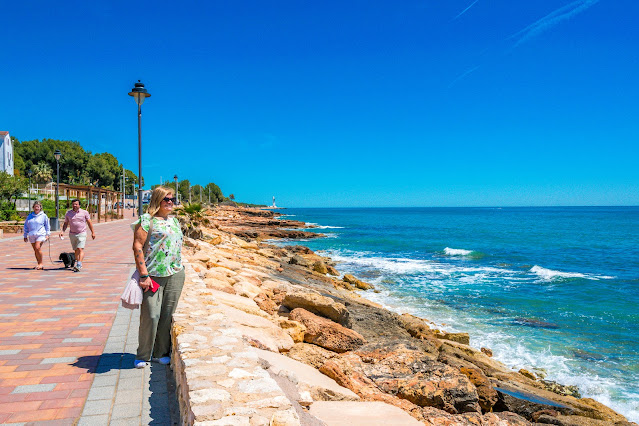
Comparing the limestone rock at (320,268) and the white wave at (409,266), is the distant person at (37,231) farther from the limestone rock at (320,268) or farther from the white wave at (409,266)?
Result: the white wave at (409,266)

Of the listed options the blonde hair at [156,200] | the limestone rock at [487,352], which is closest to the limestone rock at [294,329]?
the blonde hair at [156,200]

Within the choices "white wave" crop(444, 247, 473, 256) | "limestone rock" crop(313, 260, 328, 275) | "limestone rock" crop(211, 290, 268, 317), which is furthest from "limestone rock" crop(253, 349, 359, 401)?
"white wave" crop(444, 247, 473, 256)

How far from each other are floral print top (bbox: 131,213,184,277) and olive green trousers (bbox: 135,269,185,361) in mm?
89

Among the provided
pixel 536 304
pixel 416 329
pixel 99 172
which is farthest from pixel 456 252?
pixel 99 172

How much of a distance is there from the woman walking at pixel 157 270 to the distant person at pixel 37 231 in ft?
22.0

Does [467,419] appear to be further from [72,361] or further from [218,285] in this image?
[218,285]

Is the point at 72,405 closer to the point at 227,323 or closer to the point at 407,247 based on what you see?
the point at 227,323

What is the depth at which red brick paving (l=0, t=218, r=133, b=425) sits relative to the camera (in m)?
3.16

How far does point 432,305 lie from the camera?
46.1 feet

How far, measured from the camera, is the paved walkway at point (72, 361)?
10.0 ft

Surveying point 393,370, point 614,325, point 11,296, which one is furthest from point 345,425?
point 614,325

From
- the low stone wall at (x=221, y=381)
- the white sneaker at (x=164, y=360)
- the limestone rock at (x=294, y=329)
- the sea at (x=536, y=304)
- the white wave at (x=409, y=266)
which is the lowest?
the sea at (x=536, y=304)

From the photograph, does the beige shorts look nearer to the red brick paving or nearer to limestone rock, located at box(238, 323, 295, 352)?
the red brick paving

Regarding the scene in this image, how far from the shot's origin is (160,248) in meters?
3.68
